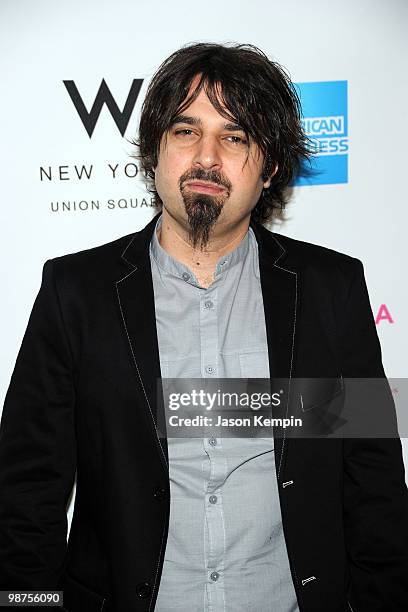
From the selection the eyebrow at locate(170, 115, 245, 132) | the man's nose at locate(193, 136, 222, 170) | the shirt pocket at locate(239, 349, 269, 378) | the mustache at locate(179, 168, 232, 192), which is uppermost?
the eyebrow at locate(170, 115, 245, 132)

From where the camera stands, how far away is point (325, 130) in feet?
7.29

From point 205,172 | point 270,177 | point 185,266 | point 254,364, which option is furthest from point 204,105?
point 254,364

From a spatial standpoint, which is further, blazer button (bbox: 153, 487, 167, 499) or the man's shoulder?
the man's shoulder

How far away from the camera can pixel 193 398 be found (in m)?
1.79

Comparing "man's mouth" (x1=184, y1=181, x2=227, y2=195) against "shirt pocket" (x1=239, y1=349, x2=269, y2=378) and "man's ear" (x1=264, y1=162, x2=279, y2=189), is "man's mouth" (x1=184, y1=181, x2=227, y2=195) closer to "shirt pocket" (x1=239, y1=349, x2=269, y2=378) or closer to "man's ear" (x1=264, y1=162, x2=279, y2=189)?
"man's ear" (x1=264, y1=162, x2=279, y2=189)

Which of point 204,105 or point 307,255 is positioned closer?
point 204,105

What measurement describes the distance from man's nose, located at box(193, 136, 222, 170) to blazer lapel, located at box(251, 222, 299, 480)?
30 centimetres

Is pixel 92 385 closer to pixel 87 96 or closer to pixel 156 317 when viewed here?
pixel 156 317

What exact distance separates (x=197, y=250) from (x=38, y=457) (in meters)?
0.67

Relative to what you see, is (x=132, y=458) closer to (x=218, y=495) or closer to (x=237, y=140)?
(x=218, y=495)

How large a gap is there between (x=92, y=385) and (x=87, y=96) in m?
0.90

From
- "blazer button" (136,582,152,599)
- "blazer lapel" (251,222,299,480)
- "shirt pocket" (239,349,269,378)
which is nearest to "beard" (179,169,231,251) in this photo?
"blazer lapel" (251,222,299,480)

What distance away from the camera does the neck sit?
74.9 inches

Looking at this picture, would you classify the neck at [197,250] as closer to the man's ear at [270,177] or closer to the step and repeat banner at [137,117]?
the man's ear at [270,177]
